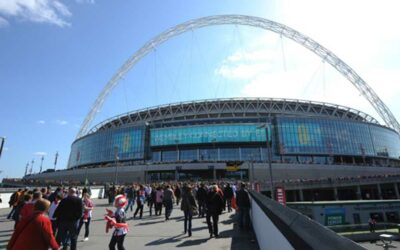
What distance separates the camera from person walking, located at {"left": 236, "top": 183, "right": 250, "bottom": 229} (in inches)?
489

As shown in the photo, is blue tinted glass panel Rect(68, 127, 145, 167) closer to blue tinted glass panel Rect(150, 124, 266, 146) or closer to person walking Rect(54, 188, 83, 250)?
blue tinted glass panel Rect(150, 124, 266, 146)

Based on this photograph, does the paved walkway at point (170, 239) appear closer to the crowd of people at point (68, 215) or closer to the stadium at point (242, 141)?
the crowd of people at point (68, 215)

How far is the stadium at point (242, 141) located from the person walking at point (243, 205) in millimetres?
63286

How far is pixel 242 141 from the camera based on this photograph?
3556 inches

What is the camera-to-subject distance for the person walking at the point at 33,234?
440cm

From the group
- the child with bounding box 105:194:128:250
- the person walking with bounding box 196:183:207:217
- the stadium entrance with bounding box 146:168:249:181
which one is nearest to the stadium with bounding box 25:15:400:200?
the stadium entrance with bounding box 146:168:249:181

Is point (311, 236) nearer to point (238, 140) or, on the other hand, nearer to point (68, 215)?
point (68, 215)

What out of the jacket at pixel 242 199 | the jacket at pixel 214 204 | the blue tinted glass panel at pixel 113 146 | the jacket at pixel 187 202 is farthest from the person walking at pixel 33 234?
the blue tinted glass panel at pixel 113 146

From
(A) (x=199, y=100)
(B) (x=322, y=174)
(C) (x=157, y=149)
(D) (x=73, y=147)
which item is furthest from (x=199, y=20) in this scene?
(D) (x=73, y=147)

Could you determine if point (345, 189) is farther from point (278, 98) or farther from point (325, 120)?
point (278, 98)

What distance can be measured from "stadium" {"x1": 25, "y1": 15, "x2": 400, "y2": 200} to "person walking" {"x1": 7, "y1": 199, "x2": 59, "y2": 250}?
238 feet

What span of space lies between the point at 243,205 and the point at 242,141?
7874cm

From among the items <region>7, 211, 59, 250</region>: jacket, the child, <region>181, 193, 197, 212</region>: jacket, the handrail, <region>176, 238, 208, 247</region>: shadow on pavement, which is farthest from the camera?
<region>181, 193, 197, 212</region>: jacket

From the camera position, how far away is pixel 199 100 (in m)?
103
